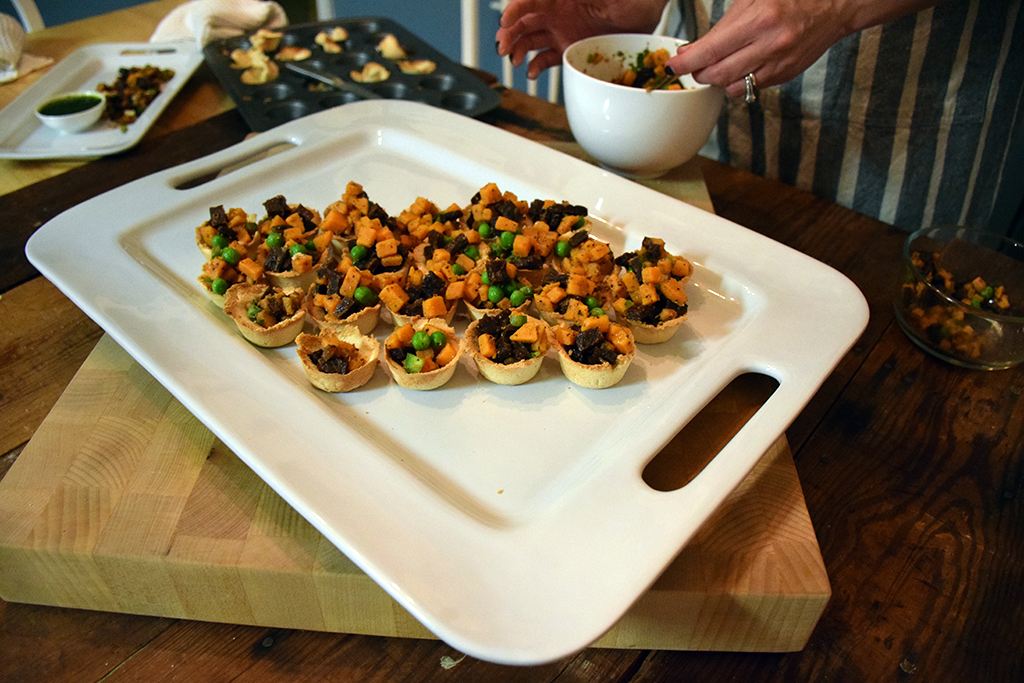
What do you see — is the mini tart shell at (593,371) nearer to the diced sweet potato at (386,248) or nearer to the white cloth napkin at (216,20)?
the diced sweet potato at (386,248)

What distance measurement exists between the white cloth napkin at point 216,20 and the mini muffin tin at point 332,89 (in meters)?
0.11

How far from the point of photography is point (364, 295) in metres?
1.68

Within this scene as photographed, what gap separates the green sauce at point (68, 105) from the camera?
2.66 metres

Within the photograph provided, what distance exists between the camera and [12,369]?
171cm

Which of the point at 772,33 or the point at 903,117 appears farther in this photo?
the point at 903,117

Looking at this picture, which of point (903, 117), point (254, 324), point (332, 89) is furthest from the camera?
point (332, 89)

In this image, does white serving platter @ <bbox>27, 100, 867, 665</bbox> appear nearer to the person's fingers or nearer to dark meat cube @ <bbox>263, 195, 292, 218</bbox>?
dark meat cube @ <bbox>263, 195, 292, 218</bbox>

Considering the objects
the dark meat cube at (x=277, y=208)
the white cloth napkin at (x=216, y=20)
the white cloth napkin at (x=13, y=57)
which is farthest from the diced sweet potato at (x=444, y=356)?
the white cloth napkin at (x=13, y=57)

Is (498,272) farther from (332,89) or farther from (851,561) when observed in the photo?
(332,89)

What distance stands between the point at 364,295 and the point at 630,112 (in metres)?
1.00

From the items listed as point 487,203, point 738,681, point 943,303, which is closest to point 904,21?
point 943,303

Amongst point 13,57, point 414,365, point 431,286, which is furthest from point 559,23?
point 13,57

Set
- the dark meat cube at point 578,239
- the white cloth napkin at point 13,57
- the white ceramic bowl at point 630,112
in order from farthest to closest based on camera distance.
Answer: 1. the white cloth napkin at point 13,57
2. the white ceramic bowl at point 630,112
3. the dark meat cube at point 578,239

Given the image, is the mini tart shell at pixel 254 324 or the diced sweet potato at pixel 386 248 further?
the diced sweet potato at pixel 386 248
